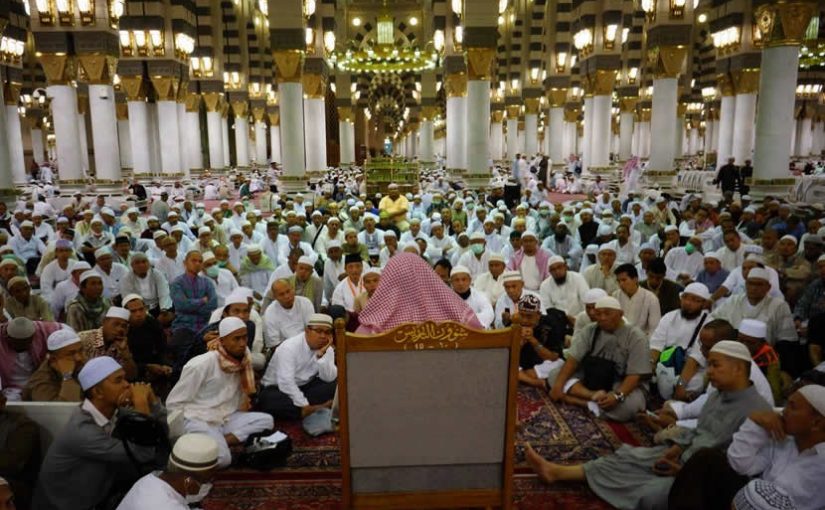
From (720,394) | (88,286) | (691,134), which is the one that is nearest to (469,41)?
(88,286)

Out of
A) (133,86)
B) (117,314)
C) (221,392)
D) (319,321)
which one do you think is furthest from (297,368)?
(133,86)

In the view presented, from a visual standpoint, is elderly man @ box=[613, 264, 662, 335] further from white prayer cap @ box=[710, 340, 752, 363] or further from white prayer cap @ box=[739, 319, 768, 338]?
white prayer cap @ box=[710, 340, 752, 363]

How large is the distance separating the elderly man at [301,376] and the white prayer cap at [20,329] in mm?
1332

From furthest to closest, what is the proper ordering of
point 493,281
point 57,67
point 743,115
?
point 743,115 < point 57,67 < point 493,281

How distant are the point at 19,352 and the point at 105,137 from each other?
32.7ft

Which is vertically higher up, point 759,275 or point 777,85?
point 777,85

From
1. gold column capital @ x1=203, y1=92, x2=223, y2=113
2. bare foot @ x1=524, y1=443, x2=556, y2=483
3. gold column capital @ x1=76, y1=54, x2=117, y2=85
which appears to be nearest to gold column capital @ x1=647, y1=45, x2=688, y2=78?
gold column capital @ x1=76, y1=54, x2=117, y2=85

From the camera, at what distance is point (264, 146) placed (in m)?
35.5

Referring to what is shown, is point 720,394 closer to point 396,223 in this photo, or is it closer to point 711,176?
point 396,223

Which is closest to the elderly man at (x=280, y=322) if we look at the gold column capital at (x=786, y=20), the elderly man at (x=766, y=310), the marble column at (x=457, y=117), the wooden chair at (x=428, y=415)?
the wooden chair at (x=428, y=415)

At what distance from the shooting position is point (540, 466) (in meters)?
3.20

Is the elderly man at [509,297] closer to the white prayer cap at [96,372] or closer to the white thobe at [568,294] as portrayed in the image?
the white thobe at [568,294]

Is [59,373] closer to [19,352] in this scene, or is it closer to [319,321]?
[19,352]

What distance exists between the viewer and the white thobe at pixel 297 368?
380cm
